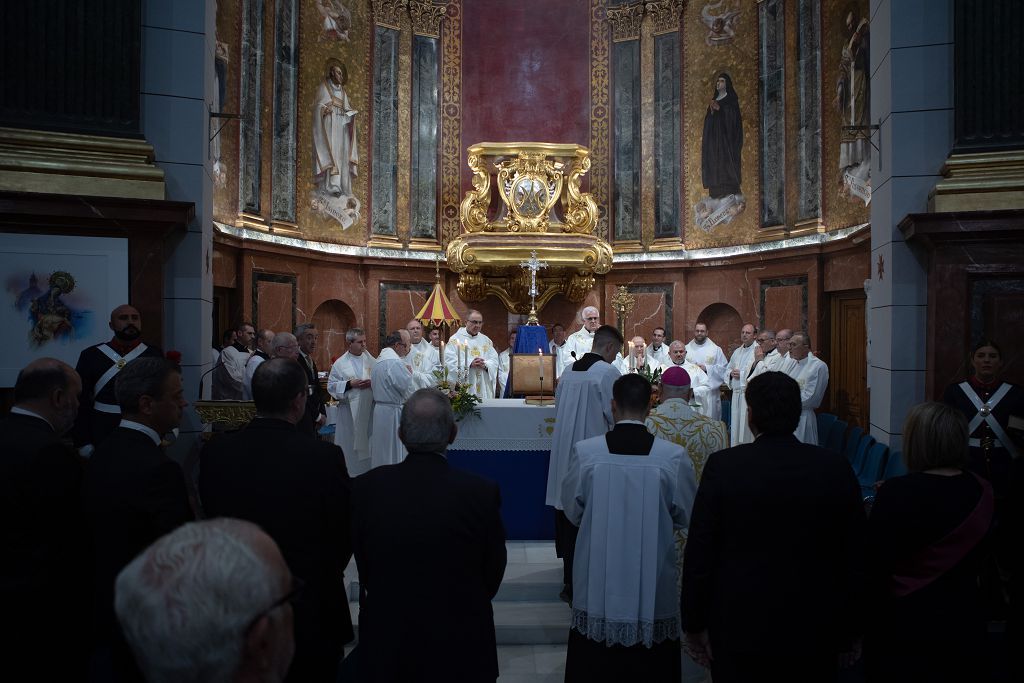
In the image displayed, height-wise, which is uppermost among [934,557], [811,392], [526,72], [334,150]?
[526,72]

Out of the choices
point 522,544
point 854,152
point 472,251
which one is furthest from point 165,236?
point 854,152

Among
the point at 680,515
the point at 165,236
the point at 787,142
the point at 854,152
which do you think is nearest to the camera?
the point at 680,515

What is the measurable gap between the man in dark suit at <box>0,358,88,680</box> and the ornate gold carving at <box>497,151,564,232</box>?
10.3 meters

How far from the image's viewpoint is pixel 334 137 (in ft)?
40.0

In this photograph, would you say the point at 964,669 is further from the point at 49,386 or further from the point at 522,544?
the point at 522,544

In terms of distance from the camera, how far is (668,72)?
13.2 meters

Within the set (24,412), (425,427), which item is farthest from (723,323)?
(24,412)

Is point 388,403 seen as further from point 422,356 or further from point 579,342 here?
point 579,342

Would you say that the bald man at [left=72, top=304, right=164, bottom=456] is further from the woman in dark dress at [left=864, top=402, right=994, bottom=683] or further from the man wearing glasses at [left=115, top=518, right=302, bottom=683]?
the woman in dark dress at [left=864, top=402, right=994, bottom=683]

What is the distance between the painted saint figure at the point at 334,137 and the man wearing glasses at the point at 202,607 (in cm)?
1132

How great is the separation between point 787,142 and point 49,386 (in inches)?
425

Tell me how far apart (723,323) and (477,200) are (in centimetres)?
440

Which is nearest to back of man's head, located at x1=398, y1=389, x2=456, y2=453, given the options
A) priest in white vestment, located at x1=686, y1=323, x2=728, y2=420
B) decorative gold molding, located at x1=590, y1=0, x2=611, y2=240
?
priest in white vestment, located at x1=686, y1=323, x2=728, y2=420

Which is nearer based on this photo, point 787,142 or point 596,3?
point 787,142
